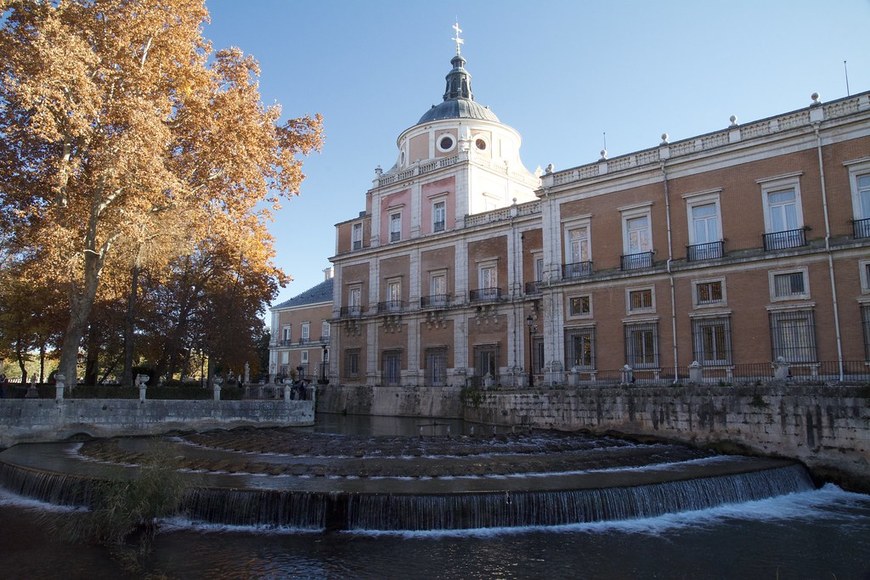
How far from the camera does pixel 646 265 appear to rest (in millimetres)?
26469

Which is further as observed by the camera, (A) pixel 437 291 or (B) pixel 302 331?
(B) pixel 302 331

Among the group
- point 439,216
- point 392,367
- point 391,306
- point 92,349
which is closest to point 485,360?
point 392,367

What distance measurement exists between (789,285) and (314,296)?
48.2 metres

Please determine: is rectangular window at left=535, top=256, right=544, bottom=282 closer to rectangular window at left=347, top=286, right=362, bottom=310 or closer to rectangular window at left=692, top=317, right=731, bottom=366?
rectangular window at left=692, top=317, right=731, bottom=366

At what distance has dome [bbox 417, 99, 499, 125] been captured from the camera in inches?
1719

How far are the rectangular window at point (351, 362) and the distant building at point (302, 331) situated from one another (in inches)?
604

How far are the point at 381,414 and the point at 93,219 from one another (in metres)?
19.5

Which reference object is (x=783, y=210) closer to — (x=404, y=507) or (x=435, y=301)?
(x=404, y=507)

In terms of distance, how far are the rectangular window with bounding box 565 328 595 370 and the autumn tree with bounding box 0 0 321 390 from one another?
1356 centimetres

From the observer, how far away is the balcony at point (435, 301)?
128ft

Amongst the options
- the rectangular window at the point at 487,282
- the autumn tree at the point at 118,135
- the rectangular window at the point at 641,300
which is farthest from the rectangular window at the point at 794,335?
the autumn tree at the point at 118,135

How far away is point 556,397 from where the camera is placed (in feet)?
81.7

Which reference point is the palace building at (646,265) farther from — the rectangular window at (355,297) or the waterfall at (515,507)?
the waterfall at (515,507)

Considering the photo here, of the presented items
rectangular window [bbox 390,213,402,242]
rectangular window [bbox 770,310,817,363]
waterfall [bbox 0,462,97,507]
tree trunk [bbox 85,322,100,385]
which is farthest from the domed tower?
waterfall [bbox 0,462,97,507]
